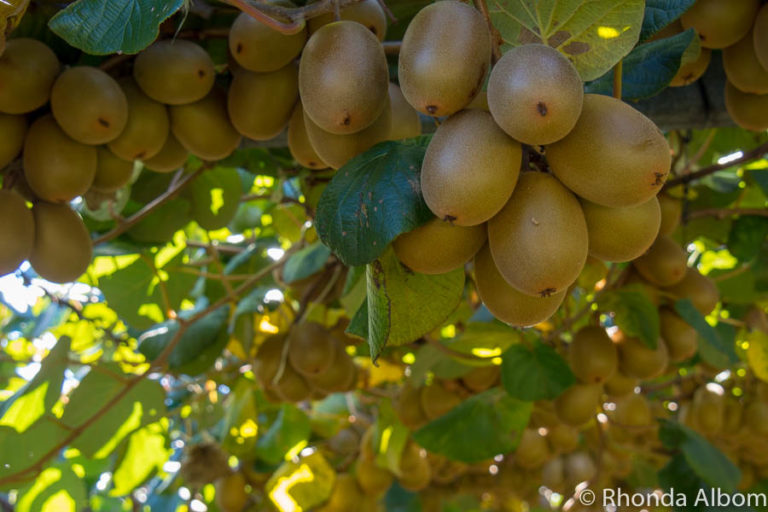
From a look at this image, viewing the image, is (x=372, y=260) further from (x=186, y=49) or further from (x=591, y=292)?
(x=591, y=292)

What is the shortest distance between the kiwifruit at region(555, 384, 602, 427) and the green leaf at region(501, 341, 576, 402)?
0.40 feet

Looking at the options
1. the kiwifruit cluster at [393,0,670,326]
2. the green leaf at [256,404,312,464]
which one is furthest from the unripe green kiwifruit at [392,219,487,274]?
the green leaf at [256,404,312,464]

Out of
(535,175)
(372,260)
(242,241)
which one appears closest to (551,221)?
(535,175)

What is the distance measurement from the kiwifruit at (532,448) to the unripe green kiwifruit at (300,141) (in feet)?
5.85

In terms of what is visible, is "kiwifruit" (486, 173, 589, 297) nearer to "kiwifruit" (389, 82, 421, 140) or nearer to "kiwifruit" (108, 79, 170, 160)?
"kiwifruit" (389, 82, 421, 140)

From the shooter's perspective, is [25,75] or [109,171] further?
[109,171]

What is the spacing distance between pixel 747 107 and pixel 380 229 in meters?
0.72

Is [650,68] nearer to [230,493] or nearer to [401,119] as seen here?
[401,119]

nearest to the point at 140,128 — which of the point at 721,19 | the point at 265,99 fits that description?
the point at 265,99

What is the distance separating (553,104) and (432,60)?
13 cm

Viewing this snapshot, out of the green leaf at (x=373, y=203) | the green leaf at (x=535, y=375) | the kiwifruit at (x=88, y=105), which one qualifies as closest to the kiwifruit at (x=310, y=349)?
the green leaf at (x=535, y=375)

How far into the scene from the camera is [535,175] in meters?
0.68

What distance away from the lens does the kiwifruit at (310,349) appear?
162 cm

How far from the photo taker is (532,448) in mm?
2570
